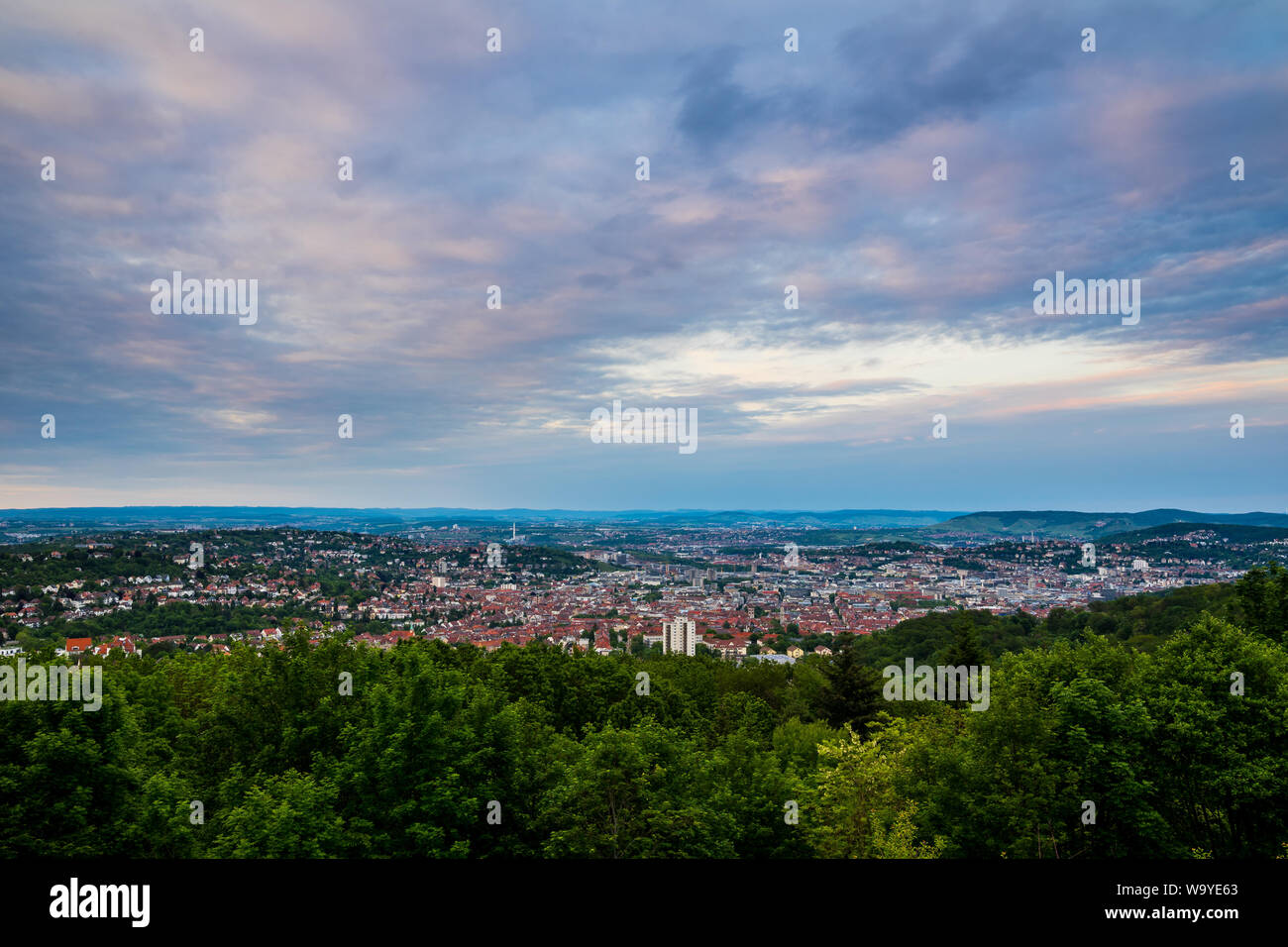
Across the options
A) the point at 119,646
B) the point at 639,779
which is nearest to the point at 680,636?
the point at 119,646

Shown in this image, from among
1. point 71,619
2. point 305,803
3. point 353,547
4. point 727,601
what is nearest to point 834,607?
point 727,601

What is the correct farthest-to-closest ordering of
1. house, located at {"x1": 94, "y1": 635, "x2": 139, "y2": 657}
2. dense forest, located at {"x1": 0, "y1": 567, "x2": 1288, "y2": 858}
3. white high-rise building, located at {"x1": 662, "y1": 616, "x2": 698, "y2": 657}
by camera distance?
white high-rise building, located at {"x1": 662, "y1": 616, "x2": 698, "y2": 657} < house, located at {"x1": 94, "y1": 635, "x2": 139, "y2": 657} < dense forest, located at {"x1": 0, "y1": 567, "x2": 1288, "y2": 858}

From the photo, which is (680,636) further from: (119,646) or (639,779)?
(639,779)

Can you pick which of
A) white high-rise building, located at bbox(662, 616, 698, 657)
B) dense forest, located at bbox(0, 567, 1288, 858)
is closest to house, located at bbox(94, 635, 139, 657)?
dense forest, located at bbox(0, 567, 1288, 858)

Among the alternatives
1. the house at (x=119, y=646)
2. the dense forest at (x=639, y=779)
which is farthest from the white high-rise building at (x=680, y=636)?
the dense forest at (x=639, y=779)

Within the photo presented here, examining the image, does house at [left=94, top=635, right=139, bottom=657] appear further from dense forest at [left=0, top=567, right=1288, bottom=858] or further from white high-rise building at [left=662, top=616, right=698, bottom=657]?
white high-rise building at [left=662, top=616, right=698, bottom=657]
